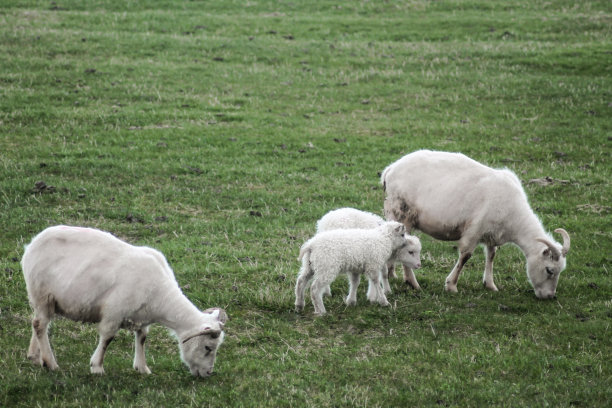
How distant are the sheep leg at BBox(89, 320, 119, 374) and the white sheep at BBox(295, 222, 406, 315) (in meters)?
2.74

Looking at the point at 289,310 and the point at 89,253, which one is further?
the point at 289,310

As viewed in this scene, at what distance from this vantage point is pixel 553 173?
53.9 feet

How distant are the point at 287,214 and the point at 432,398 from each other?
697 centimetres

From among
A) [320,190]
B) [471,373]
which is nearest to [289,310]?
[471,373]

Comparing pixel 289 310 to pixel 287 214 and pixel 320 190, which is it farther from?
pixel 320 190

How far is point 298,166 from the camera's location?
1673cm

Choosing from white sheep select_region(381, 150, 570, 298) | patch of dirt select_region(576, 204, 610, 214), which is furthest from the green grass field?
white sheep select_region(381, 150, 570, 298)

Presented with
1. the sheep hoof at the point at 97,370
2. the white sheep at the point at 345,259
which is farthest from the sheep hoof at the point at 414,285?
the sheep hoof at the point at 97,370

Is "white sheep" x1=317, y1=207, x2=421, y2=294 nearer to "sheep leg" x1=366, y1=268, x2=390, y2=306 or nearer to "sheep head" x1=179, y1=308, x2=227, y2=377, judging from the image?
"sheep leg" x1=366, y1=268, x2=390, y2=306

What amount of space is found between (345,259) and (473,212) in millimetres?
2531

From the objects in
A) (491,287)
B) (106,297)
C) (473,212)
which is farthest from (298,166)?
(106,297)

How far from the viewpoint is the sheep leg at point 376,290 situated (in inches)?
373

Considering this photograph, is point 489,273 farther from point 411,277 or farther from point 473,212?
point 411,277

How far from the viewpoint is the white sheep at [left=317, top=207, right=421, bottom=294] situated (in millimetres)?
9969
